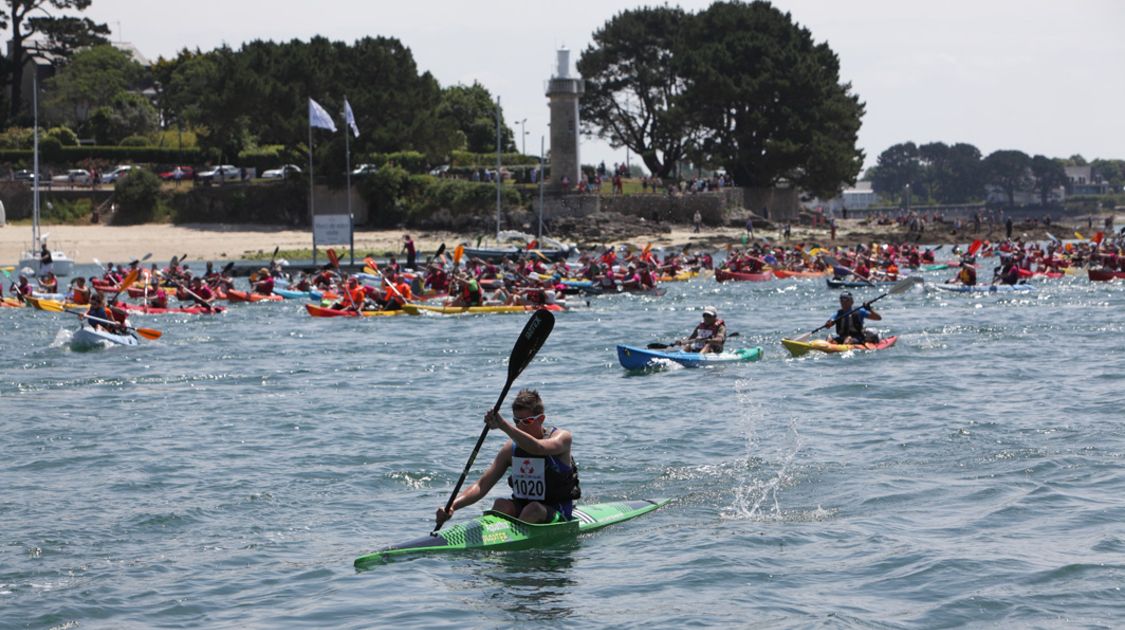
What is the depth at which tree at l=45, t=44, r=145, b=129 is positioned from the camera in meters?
84.6

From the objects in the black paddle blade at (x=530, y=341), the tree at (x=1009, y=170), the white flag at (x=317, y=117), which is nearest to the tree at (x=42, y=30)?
the white flag at (x=317, y=117)

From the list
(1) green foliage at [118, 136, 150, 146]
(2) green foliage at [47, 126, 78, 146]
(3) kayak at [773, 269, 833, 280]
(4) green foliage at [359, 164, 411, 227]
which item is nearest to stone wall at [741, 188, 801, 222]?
(4) green foliage at [359, 164, 411, 227]

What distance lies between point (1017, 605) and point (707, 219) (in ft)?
225

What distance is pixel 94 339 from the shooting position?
26391 mm

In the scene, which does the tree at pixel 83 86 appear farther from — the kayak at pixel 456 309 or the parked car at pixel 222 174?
the kayak at pixel 456 309

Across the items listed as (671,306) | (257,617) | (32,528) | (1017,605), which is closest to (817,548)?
(1017,605)

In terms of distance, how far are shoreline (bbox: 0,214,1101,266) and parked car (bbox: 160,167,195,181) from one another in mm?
4843

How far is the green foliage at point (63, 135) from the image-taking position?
76812 mm

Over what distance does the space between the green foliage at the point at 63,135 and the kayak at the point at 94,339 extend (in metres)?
54.1

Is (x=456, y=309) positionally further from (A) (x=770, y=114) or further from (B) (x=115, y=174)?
(A) (x=770, y=114)

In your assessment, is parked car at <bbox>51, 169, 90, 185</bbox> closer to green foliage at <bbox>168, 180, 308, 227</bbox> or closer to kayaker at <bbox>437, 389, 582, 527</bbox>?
green foliage at <bbox>168, 180, 308, 227</bbox>

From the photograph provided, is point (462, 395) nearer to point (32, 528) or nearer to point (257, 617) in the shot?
point (32, 528)

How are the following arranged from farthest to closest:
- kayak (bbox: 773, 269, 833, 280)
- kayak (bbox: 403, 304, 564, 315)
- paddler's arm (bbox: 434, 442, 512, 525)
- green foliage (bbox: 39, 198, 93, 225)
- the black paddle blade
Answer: green foliage (bbox: 39, 198, 93, 225)
kayak (bbox: 773, 269, 833, 280)
kayak (bbox: 403, 304, 564, 315)
the black paddle blade
paddler's arm (bbox: 434, 442, 512, 525)

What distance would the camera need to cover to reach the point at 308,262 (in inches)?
2304
